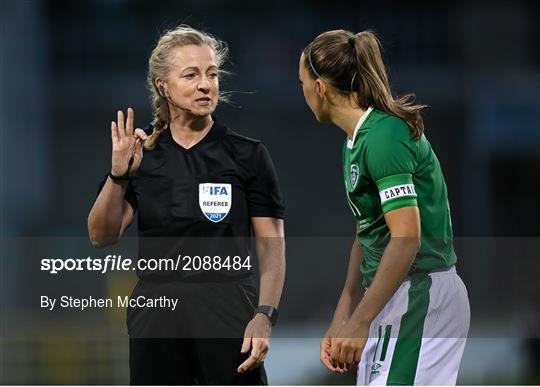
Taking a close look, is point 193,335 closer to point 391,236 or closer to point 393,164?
point 391,236

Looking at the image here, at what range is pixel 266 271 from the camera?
434cm

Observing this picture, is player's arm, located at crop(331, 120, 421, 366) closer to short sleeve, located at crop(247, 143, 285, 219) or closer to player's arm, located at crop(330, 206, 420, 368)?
player's arm, located at crop(330, 206, 420, 368)

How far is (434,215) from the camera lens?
12.8ft

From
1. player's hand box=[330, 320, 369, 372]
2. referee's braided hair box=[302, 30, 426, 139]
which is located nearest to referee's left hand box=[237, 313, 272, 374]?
player's hand box=[330, 320, 369, 372]

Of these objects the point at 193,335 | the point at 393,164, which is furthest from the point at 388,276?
Result: the point at 193,335

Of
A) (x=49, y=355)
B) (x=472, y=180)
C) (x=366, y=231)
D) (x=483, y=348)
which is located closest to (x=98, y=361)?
(x=49, y=355)

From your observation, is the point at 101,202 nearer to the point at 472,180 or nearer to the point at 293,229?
the point at 293,229

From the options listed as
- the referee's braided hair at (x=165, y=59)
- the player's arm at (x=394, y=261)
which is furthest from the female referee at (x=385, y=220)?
the referee's braided hair at (x=165, y=59)

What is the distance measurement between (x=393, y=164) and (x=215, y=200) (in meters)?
0.84

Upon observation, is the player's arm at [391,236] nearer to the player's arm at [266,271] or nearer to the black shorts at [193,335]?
the player's arm at [266,271]

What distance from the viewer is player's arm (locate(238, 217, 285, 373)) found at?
4.23 meters

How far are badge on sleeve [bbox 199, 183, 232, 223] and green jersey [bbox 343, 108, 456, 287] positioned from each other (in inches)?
21.4

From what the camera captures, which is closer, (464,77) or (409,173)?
(409,173)

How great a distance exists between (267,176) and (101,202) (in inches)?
27.2
